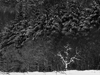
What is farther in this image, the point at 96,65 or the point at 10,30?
the point at 10,30

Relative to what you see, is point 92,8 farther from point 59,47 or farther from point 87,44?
point 59,47

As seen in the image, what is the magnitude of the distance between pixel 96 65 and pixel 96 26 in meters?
2.51

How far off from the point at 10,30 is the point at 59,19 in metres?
4.16

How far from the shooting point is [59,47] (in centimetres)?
1172

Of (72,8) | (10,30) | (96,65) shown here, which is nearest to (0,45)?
(10,30)

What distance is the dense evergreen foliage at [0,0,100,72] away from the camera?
1133cm

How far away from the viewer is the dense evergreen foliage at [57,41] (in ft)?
37.2

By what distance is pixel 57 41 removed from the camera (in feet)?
38.8

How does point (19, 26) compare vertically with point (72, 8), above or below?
below

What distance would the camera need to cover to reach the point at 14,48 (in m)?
12.3

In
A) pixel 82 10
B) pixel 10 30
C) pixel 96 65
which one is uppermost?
pixel 82 10

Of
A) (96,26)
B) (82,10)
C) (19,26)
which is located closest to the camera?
(96,26)

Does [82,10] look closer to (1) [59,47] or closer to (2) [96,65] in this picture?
(1) [59,47]

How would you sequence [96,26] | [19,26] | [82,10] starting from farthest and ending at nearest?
1. [19,26]
2. [82,10]
3. [96,26]
